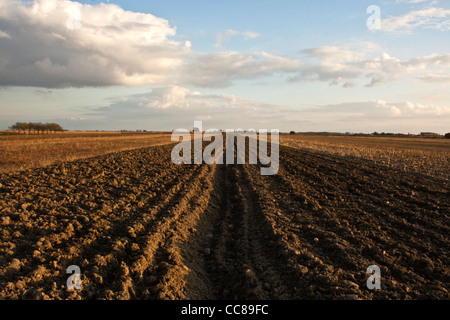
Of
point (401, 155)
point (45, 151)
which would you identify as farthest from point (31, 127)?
point (401, 155)

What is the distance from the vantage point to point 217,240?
22.6 feet

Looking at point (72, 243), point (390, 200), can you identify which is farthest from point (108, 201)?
point (390, 200)

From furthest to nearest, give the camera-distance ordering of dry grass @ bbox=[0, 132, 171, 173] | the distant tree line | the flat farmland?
the distant tree line, dry grass @ bbox=[0, 132, 171, 173], the flat farmland

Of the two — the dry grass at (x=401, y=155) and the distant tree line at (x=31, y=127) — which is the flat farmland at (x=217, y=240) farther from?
the distant tree line at (x=31, y=127)

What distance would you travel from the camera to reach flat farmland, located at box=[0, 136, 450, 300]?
4.58 meters

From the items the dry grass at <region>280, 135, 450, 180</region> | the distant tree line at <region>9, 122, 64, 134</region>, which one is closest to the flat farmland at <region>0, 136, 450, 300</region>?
the dry grass at <region>280, 135, 450, 180</region>

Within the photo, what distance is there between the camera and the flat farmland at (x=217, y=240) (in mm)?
4582

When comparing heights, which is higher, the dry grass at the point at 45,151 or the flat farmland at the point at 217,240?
the dry grass at the point at 45,151

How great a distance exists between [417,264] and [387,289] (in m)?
1.36

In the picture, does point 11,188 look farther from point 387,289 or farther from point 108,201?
point 387,289

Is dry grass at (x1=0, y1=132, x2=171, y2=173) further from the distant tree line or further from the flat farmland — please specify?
the distant tree line

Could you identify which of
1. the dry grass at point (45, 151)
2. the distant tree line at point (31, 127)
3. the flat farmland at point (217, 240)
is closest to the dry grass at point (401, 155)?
the flat farmland at point (217, 240)

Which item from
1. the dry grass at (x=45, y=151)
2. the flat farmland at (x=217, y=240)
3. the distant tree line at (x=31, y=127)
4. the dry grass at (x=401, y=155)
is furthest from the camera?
the distant tree line at (x=31, y=127)
